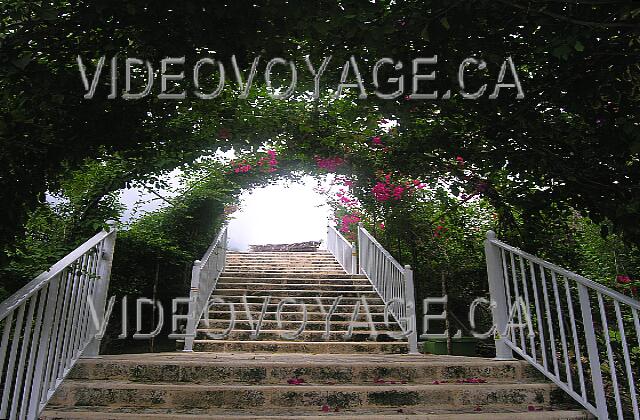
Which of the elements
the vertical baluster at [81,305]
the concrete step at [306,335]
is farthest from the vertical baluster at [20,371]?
the concrete step at [306,335]

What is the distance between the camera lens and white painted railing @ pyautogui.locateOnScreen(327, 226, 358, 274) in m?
8.70

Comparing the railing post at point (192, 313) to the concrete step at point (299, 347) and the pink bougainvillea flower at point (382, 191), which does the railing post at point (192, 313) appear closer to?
the concrete step at point (299, 347)

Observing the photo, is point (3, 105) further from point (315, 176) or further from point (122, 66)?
point (315, 176)

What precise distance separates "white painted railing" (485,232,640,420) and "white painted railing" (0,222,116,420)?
9.01 ft

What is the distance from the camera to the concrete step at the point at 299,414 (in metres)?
2.21

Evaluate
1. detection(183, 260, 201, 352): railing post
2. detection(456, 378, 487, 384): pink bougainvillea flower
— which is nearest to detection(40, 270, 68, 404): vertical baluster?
detection(456, 378, 487, 384): pink bougainvillea flower

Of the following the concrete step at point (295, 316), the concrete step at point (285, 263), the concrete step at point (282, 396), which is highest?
the concrete step at point (285, 263)

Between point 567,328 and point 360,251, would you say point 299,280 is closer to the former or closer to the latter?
point 360,251

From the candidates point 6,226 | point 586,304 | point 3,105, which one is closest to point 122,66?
point 3,105

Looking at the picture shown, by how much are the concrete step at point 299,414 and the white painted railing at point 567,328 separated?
11.9 inches

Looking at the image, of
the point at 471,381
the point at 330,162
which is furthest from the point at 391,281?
the point at 471,381

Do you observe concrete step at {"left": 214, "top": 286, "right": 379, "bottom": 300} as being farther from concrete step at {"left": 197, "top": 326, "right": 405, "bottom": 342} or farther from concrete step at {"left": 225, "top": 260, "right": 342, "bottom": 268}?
concrete step at {"left": 225, "top": 260, "right": 342, "bottom": 268}

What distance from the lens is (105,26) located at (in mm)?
2119

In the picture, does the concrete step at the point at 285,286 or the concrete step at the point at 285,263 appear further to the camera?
the concrete step at the point at 285,263
